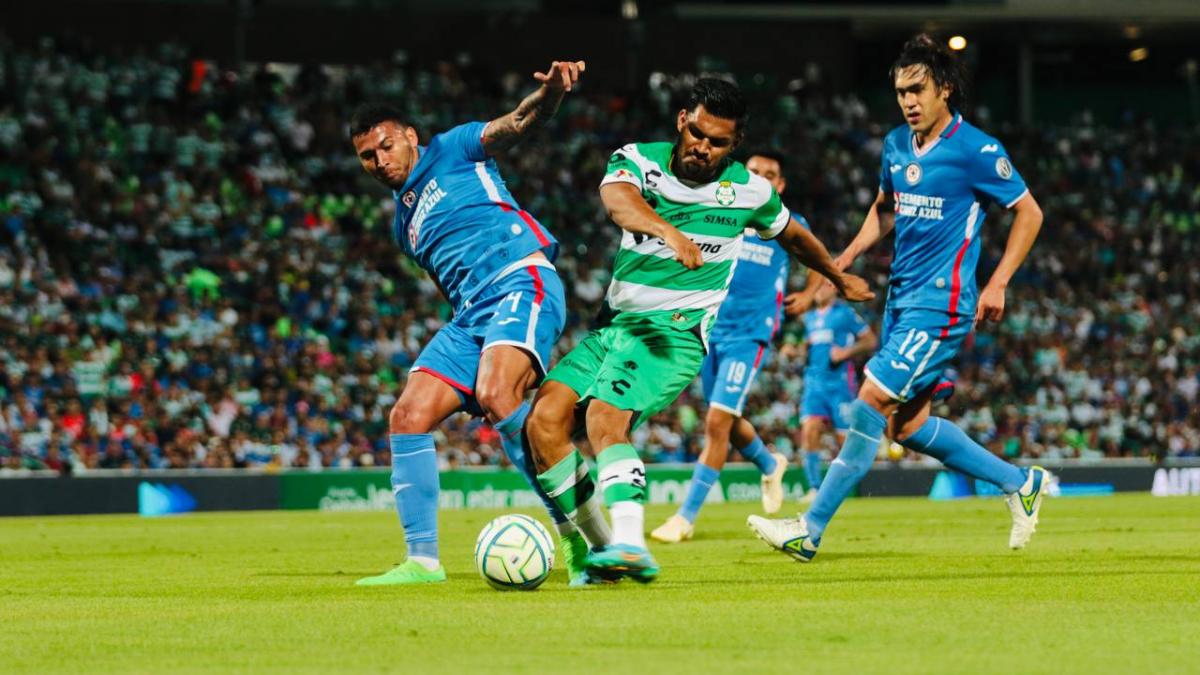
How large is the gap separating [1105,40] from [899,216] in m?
37.4

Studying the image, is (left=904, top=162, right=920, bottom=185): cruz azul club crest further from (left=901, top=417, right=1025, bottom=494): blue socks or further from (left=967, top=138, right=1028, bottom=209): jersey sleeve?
(left=901, top=417, right=1025, bottom=494): blue socks

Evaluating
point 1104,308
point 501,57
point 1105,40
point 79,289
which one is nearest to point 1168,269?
point 1104,308

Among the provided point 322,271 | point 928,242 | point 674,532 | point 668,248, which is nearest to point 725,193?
point 668,248

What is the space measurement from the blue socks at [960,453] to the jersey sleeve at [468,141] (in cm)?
335

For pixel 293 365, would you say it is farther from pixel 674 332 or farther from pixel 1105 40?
pixel 1105 40

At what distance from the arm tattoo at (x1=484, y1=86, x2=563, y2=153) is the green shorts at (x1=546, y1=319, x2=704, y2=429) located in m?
1.06

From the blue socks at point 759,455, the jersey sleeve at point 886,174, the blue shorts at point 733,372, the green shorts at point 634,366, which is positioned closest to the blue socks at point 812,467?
the blue socks at point 759,455

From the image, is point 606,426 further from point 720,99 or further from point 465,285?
point 720,99

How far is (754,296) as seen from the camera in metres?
14.0

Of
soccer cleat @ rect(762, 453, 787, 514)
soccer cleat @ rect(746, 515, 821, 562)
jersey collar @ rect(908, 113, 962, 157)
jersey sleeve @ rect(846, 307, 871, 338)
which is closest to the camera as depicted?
soccer cleat @ rect(746, 515, 821, 562)

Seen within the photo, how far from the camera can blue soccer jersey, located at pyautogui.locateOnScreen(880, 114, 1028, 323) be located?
10123mm

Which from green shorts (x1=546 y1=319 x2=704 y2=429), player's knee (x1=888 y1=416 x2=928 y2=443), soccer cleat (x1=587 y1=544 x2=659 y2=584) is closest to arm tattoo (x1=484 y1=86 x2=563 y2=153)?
green shorts (x1=546 y1=319 x2=704 y2=429)

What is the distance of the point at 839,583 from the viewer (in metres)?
8.33

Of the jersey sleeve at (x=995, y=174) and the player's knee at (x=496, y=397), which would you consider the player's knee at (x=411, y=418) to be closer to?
the player's knee at (x=496, y=397)
